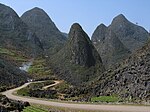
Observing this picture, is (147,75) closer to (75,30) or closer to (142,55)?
(142,55)

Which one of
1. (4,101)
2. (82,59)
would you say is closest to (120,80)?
(4,101)

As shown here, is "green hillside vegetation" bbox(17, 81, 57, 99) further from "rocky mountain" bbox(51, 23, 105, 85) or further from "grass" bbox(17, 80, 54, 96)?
"rocky mountain" bbox(51, 23, 105, 85)

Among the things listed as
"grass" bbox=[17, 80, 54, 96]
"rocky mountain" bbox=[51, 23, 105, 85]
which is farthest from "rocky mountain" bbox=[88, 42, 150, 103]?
"rocky mountain" bbox=[51, 23, 105, 85]

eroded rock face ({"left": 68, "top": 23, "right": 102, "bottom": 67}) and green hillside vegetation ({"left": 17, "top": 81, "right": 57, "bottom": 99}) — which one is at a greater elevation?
eroded rock face ({"left": 68, "top": 23, "right": 102, "bottom": 67})

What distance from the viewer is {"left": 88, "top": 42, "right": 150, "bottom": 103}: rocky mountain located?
287 feet

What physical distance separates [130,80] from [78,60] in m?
89.1

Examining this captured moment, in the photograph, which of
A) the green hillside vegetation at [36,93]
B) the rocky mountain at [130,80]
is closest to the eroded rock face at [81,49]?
the green hillside vegetation at [36,93]

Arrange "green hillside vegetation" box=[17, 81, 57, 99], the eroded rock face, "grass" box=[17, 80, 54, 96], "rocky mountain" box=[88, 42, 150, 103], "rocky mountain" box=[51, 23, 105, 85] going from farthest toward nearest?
the eroded rock face
"rocky mountain" box=[51, 23, 105, 85]
"green hillside vegetation" box=[17, 81, 57, 99]
"grass" box=[17, 80, 54, 96]
"rocky mountain" box=[88, 42, 150, 103]

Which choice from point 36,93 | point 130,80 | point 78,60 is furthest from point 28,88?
point 78,60

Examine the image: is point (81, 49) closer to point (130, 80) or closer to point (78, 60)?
point (78, 60)

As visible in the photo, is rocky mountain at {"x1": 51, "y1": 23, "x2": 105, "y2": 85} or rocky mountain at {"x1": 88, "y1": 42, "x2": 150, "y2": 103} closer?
rocky mountain at {"x1": 88, "y1": 42, "x2": 150, "y2": 103}

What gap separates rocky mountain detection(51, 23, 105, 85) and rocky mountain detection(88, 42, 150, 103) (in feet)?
197

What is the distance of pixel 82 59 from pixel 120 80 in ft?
279

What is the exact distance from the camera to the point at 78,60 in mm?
182875
